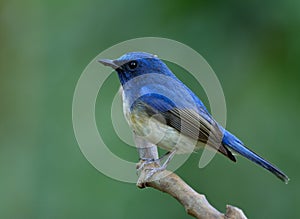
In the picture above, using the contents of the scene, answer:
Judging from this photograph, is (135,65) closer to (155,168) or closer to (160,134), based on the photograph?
(160,134)

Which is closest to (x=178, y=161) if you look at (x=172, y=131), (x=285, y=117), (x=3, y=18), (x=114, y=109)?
(x=172, y=131)

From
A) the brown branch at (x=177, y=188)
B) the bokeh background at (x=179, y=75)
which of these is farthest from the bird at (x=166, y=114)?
the bokeh background at (x=179, y=75)

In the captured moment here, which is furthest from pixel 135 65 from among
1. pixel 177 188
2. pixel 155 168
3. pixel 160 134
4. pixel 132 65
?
pixel 177 188

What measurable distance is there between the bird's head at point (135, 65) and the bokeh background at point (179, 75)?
136 centimetres

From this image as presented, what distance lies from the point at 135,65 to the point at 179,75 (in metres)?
1.65

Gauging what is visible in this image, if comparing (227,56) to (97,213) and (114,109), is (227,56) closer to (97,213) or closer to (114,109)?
(114,109)

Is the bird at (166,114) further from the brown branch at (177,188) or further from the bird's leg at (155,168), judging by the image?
the brown branch at (177,188)

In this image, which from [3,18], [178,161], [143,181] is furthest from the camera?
[3,18]

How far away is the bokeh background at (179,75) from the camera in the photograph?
6047 millimetres

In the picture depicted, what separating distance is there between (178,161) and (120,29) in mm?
2252

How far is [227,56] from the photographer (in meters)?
6.51

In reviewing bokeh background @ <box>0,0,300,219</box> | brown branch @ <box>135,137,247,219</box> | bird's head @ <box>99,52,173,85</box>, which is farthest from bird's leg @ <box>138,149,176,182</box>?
bokeh background @ <box>0,0,300,219</box>

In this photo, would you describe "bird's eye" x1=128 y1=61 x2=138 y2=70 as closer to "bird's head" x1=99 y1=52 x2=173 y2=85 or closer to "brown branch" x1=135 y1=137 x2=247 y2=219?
"bird's head" x1=99 y1=52 x2=173 y2=85

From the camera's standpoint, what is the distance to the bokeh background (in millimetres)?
6047
